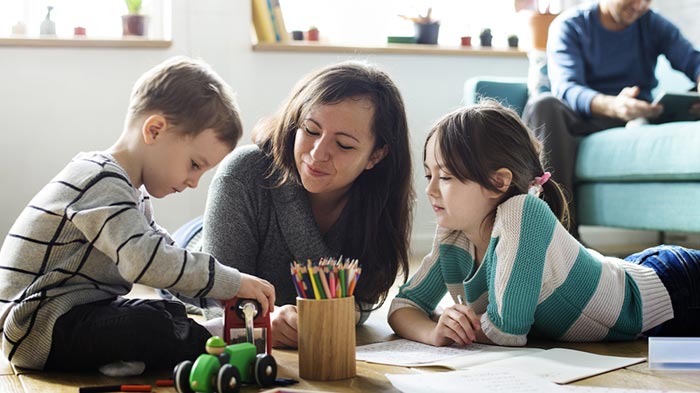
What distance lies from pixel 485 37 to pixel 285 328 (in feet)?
9.42

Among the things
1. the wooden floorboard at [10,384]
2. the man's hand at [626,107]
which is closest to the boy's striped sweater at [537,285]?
the wooden floorboard at [10,384]

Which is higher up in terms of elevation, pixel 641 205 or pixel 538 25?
pixel 538 25

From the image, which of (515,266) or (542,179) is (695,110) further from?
(515,266)

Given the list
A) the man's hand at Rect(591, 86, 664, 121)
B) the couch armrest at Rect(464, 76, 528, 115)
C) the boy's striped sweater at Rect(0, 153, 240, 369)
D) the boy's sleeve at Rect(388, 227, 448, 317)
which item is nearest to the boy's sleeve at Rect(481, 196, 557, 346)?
the boy's sleeve at Rect(388, 227, 448, 317)

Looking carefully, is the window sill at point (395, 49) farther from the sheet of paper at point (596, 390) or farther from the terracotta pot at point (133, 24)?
the sheet of paper at point (596, 390)

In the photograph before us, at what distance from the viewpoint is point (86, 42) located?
345 cm

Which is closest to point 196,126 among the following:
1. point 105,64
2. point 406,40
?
point 105,64

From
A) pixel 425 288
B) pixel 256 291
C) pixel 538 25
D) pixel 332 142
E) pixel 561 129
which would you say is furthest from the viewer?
pixel 538 25

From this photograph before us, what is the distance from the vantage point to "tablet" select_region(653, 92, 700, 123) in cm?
295

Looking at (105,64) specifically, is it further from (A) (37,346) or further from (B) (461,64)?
(A) (37,346)

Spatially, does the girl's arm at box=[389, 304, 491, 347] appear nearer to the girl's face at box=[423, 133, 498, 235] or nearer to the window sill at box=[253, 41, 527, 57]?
the girl's face at box=[423, 133, 498, 235]

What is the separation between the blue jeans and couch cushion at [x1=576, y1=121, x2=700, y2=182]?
98 centimetres

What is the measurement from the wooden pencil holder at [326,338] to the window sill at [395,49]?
2.51 m

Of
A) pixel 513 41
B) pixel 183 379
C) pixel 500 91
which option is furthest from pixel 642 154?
pixel 183 379
